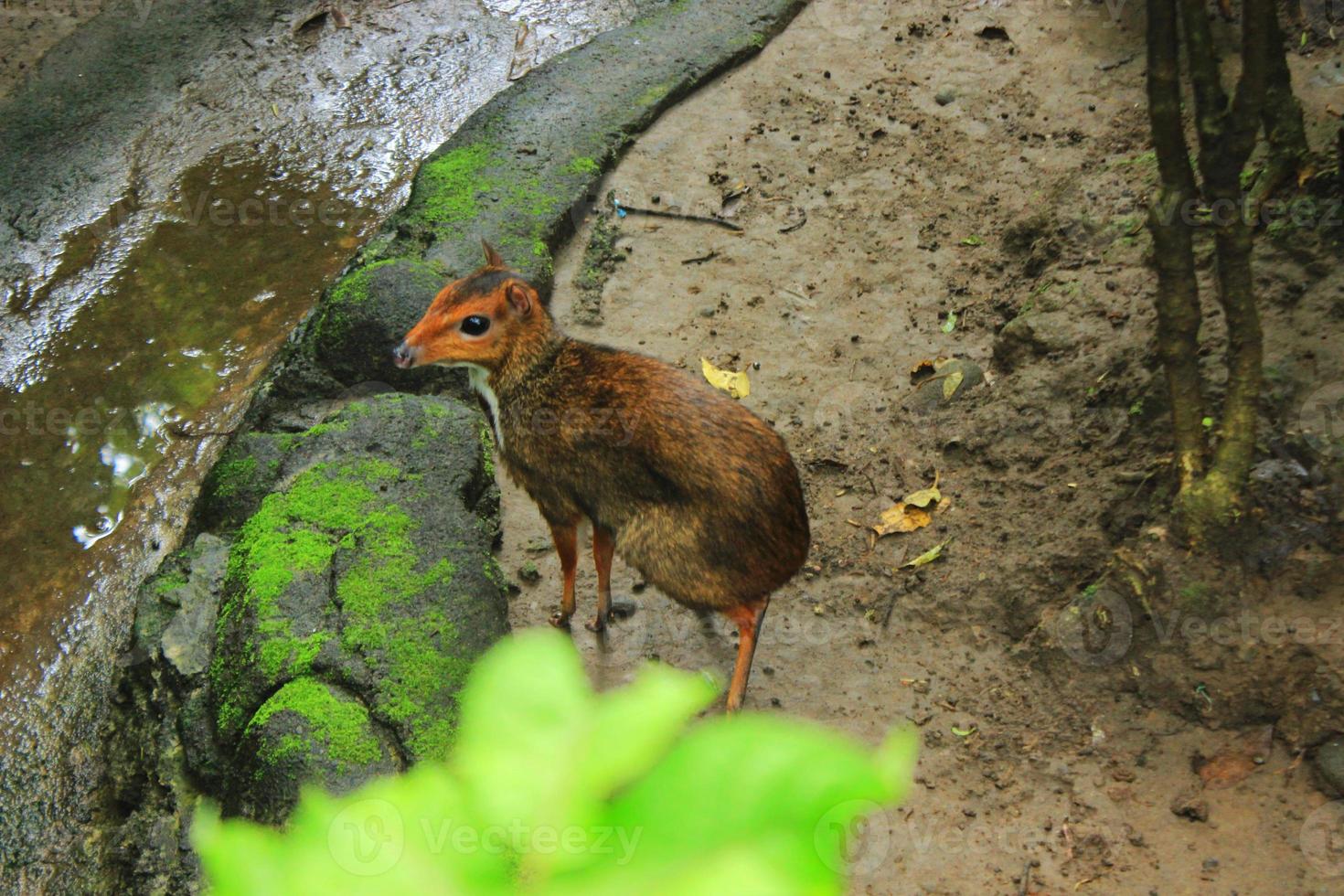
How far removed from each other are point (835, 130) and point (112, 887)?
16.5ft

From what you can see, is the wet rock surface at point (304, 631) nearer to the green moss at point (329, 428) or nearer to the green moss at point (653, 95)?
the green moss at point (329, 428)

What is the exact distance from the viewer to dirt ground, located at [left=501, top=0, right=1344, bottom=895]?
128 inches

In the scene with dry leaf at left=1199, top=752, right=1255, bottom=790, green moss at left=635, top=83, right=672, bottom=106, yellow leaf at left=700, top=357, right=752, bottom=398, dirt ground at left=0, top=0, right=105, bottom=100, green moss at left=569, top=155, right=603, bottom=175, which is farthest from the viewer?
dirt ground at left=0, top=0, right=105, bottom=100

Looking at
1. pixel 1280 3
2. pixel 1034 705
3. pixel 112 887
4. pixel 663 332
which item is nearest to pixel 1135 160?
pixel 1280 3

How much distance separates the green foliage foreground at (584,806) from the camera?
51 centimetres

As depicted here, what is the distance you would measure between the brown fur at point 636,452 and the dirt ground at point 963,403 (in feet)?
1.85

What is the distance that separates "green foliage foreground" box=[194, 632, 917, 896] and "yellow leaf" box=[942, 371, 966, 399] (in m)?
4.17

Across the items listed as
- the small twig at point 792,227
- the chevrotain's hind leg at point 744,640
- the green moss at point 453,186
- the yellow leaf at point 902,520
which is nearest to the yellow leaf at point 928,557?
the yellow leaf at point 902,520

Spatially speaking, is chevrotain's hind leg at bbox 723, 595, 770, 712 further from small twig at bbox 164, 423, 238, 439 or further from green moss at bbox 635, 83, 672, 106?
green moss at bbox 635, 83, 672, 106

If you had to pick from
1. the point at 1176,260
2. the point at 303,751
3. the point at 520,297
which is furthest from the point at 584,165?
the point at 303,751

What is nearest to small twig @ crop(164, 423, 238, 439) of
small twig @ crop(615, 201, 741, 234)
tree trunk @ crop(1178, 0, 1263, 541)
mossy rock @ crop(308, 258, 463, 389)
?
mossy rock @ crop(308, 258, 463, 389)

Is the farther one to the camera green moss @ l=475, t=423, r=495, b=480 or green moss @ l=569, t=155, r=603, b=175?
green moss @ l=569, t=155, r=603, b=175

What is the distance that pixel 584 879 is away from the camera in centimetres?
54

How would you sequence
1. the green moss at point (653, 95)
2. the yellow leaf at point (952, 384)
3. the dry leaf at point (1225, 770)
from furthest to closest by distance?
the green moss at point (653, 95) → the yellow leaf at point (952, 384) → the dry leaf at point (1225, 770)
